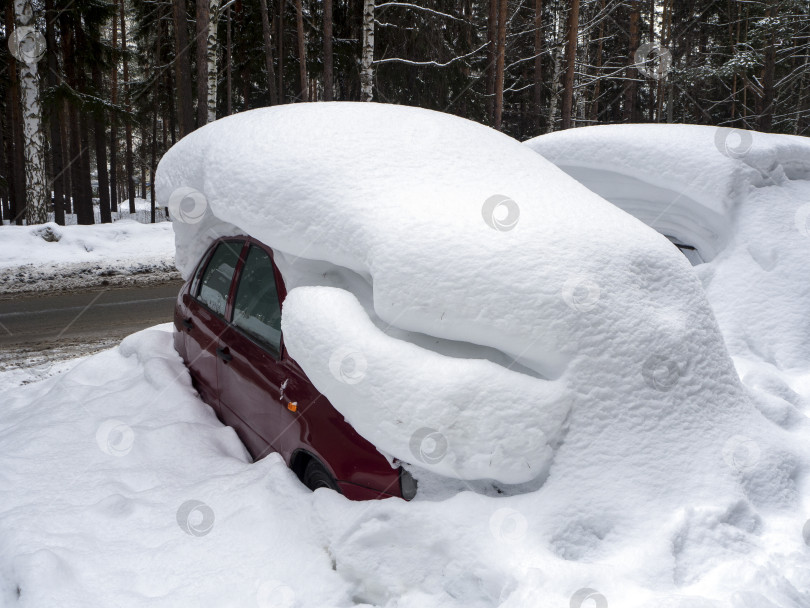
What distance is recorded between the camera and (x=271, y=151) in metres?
3.13

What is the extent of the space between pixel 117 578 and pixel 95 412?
5.38 ft

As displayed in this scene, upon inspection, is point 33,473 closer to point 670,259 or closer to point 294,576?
point 294,576

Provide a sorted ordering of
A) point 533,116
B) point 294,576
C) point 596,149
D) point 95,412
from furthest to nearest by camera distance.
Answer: point 533,116, point 596,149, point 95,412, point 294,576

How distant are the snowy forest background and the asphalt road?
587 cm

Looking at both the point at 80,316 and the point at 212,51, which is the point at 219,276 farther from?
the point at 212,51

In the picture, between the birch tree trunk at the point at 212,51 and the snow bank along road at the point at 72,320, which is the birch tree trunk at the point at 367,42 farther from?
the snow bank along road at the point at 72,320

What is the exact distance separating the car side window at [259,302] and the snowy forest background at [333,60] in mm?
11051

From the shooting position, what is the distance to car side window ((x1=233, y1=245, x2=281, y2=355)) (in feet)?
10.2

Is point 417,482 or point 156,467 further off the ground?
point 417,482

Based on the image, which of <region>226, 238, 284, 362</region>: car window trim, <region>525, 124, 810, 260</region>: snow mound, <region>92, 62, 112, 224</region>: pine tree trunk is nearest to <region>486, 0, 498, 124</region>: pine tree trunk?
<region>92, 62, 112, 224</region>: pine tree trunk

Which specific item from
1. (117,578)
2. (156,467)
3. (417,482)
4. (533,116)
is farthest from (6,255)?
(533,116)

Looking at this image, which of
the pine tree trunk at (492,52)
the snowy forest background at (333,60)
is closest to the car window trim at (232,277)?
the snowy forest background at (333,60)

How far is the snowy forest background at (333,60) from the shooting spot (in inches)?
554

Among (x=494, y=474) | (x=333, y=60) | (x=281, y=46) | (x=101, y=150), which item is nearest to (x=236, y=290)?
(x=494, y=474)
